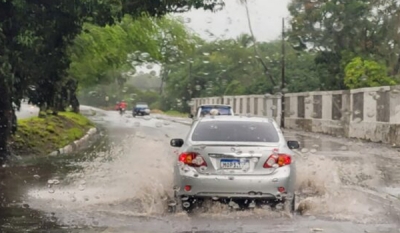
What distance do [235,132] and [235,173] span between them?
45.7 inches

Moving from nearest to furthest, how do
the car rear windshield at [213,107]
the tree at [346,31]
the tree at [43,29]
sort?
the tree at [43,29] → the car rear windshield at [213,107] → the tree at [346,31]

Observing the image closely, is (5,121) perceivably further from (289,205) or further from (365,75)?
(365,75)

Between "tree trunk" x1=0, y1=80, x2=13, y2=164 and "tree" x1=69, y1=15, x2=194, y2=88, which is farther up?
"tree" x1=69, y1=15, x2=194, y2=88

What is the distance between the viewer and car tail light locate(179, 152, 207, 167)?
419 inches

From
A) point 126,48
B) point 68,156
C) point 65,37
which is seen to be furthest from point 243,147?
point 126,48

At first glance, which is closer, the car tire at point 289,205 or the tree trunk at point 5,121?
the car tire at point 289,205

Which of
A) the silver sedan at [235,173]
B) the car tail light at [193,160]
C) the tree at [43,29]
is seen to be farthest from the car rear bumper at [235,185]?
the tree at [43,29]

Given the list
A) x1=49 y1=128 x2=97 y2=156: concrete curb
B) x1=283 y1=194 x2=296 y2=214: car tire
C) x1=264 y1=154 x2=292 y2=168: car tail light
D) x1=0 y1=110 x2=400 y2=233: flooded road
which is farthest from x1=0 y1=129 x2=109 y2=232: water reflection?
x1=283 y1=194 x2=296 y2=214: car tire

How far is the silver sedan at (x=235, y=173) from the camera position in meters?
10.5

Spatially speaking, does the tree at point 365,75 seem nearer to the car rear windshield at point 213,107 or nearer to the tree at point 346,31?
the tree at point 346,31

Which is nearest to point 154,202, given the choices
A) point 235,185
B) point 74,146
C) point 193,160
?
point 193,160

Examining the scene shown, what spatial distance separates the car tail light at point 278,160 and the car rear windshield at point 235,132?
524mm

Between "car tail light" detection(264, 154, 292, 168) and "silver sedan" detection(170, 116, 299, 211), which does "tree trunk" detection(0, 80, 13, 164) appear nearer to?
"silver sedan" detection(170, 116, 299, 211)

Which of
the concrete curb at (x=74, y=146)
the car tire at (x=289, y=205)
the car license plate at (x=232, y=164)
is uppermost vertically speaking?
the car license plate at (x=232, y=164)
